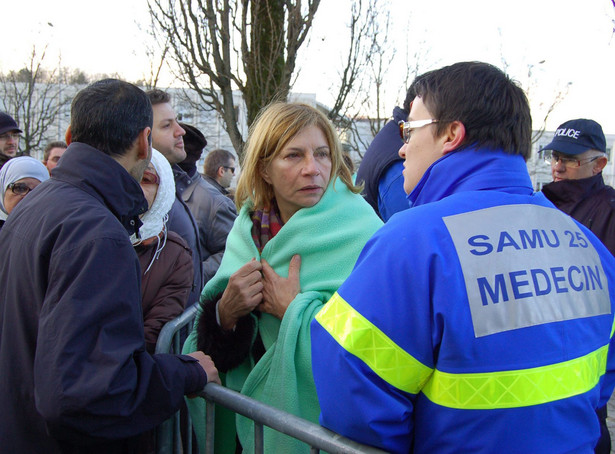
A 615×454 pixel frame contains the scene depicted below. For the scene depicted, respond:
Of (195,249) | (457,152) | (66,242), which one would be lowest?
(195,249)

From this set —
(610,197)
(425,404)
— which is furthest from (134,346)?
(610,197)

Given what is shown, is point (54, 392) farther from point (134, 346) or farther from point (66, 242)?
point (66, 242)

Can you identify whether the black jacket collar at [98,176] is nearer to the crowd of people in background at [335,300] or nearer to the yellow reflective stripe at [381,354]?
the crowd of people in background at [335,300]

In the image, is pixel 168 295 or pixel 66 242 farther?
pixel 168 295

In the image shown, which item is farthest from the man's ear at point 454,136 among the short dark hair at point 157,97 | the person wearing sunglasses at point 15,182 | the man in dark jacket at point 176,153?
the person wearing sunglasses at point 15,182

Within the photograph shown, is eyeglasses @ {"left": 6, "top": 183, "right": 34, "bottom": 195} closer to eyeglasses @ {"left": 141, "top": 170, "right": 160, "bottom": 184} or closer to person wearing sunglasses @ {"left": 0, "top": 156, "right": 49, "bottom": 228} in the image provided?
person wearing sunglasses @ {"left": 0, "top": 156, "right": 49, "bottom": 228}

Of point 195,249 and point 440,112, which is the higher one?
point 440,112

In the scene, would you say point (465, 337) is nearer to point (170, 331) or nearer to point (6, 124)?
point (170, 331)

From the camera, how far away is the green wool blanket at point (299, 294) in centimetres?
185

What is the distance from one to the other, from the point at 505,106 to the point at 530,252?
0.40 m

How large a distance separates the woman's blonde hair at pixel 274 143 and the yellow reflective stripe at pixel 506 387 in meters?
1.27

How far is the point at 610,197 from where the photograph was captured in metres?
3.81

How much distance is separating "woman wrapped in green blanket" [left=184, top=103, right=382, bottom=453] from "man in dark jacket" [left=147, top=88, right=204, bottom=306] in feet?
2.91

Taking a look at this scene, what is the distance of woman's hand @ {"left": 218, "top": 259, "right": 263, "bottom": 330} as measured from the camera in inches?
78.2
